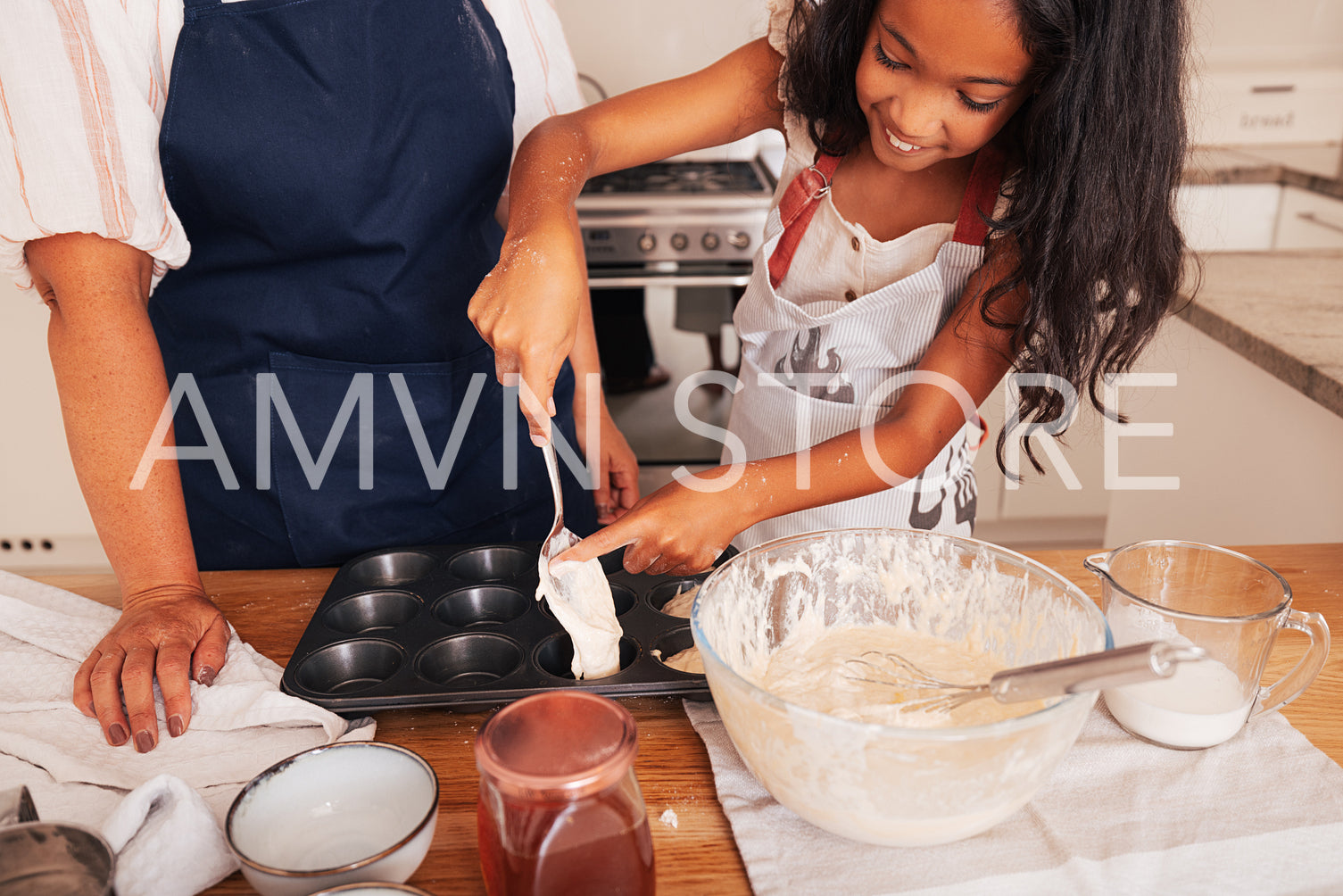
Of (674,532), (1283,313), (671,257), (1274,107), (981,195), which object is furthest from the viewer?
(1274,107)

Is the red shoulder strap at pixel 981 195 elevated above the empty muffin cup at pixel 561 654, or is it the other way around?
the red shoulder strap at pixel 981 195

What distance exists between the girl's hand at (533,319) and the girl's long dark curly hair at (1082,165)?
20.4 inches

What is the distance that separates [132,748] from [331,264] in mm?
662

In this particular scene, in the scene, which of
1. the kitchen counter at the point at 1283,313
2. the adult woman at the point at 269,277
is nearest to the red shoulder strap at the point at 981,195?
the kitchen counter at the point at 1283,313

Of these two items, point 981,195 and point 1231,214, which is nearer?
point 981,195

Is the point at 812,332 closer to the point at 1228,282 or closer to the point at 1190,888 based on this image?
the point at 1190,888

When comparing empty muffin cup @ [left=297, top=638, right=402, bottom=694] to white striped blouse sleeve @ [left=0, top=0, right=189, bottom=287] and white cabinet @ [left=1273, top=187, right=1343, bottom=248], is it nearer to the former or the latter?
white striped blouse sleeve @ [left=0, top=0, right=189, bottom=287]

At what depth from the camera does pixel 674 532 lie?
0.94 m

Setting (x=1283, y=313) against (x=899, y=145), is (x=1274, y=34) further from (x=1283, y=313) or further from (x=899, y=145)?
(x=899, y=145)

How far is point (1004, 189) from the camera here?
117 centimetres

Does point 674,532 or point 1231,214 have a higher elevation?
point 674,532

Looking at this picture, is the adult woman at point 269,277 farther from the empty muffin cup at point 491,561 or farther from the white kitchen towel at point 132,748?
the empty muffin cup at point 491,561

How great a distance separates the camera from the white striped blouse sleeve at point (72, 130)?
3.10ft

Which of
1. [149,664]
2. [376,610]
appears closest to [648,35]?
[376,610]
